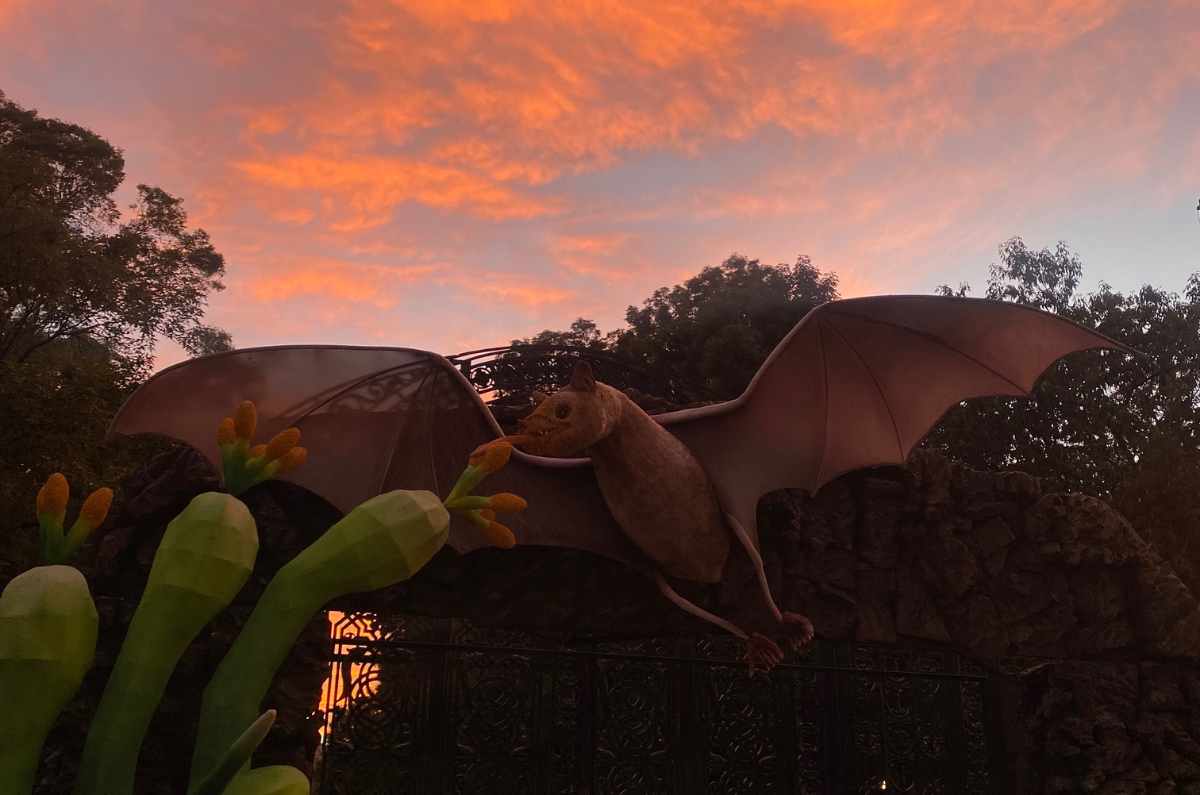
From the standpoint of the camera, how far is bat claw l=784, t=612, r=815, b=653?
12.9 feet

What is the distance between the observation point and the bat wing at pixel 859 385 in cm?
399

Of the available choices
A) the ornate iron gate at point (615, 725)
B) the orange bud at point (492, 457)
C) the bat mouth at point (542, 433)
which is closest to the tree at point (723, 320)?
the ornate iron gate at point (615, 725)

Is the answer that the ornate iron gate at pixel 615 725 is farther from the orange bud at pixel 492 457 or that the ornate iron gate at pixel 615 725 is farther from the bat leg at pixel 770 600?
the orange bud at pixel 492 457

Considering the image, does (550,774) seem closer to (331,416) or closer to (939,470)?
(331,416)

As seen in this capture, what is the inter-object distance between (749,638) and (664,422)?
0.98 meters

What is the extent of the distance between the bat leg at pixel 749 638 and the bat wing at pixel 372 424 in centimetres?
20

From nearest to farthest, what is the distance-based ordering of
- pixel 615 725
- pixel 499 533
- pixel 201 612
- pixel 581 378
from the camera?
pixel 201 612 < pixel 499 533 < pixel 581 378 < pixel 615 725

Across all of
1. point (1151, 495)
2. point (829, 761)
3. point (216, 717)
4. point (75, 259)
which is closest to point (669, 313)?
point (1151, 495)

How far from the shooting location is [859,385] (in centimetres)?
415

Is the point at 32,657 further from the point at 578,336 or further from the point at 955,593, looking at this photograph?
the point at 578,336

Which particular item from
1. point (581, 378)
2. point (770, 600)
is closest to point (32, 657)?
point (581, 378)

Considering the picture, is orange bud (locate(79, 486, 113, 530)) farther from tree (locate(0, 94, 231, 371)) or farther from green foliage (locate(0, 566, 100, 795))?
tree (locate(0, 94, 231, 371))

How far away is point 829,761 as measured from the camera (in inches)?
209

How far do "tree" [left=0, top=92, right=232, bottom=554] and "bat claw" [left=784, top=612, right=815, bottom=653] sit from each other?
7822 millimetres
